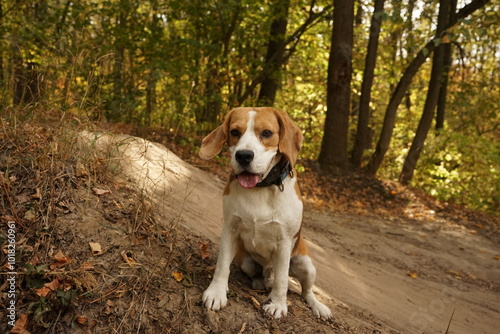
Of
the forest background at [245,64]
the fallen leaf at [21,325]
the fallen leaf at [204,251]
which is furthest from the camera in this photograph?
the forest background at [245,64]

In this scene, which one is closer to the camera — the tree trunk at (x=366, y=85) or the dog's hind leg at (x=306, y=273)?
the dog's hind leg at (x=306, y=273)

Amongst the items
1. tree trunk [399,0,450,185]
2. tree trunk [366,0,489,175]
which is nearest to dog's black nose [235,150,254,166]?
tree trunk [366,0,489,175]

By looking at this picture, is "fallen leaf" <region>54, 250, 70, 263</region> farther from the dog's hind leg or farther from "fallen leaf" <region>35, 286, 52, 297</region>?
the dog's hind leg

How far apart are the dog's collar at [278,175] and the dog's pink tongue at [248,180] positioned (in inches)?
4.7

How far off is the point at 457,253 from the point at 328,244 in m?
2.89

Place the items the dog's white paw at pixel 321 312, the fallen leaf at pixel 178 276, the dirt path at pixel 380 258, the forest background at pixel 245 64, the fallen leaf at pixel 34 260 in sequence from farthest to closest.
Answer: the forest background at pixel 245 64 → the dirt path at pixel 380 258 → the dog's white paw at pixel 321 312 → the fallen leaf at pixel 178 276 → the fallen leaf at pixel 34 260

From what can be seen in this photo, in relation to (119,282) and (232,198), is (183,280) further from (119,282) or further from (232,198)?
(232,198)

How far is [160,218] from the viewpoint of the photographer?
3.80m

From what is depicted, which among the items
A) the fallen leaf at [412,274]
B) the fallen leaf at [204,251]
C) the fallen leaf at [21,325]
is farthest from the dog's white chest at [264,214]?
the fallen leaf at [412,274]

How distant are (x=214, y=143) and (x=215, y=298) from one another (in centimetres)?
119

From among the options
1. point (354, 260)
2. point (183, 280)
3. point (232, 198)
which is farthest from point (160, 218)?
point (354, 260)

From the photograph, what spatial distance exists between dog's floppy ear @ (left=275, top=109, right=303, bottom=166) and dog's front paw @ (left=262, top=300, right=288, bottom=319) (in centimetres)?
114

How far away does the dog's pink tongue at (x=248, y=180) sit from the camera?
275 centimetres

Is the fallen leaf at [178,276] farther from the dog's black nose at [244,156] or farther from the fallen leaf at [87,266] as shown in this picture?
the dog's black nose at [244,156]
